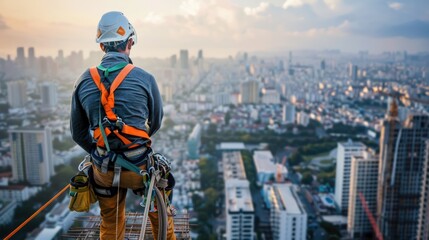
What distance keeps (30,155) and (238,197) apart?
10.1 feet

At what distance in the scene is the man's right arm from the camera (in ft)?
2.35

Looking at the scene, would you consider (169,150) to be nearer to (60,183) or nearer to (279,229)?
(60,183)

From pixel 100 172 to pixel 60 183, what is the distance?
5.56m

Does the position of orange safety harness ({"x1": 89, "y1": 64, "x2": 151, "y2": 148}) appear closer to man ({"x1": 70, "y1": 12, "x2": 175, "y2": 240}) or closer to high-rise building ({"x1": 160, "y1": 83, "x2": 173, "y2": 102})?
man ({"x1": 70, "y1": 12, "x2": 175, "y2": 240})

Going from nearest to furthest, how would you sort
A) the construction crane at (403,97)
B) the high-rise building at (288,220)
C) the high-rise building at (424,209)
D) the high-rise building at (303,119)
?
the high-rise building at (424,209), the high-rise building at (288,220), the construction crane at (403,97), the high-rise building at (303,119)

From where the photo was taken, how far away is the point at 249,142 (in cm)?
964

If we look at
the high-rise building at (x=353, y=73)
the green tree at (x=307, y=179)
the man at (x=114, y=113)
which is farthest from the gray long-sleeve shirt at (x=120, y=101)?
the high-rise building at (x=353, y=73)

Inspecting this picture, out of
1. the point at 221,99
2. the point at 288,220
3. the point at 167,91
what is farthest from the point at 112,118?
the point at 221,99

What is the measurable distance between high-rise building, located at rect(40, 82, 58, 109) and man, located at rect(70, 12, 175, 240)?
357 inches

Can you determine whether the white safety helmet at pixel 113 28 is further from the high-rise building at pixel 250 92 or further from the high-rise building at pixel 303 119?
the high-rise building at pixel 250 92

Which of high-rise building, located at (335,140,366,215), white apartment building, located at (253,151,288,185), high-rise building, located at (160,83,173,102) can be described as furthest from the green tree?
high-rise building, located at (160,83,173,102)

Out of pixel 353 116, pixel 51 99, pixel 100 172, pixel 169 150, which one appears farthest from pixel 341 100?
pixel 100 172

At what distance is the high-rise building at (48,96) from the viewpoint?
919cm

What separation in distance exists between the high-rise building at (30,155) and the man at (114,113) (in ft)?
18.3
